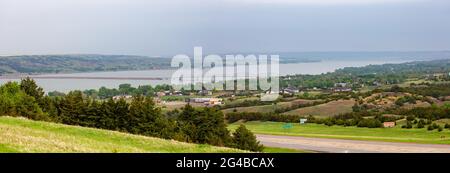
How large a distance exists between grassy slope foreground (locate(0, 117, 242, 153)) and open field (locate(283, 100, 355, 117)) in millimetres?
109887

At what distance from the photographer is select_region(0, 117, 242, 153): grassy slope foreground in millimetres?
17672

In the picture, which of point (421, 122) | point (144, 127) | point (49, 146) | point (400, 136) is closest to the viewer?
point (49, 146)

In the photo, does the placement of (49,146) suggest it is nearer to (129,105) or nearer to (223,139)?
(129,105)

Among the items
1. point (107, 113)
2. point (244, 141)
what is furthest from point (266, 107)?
point (107, 113)


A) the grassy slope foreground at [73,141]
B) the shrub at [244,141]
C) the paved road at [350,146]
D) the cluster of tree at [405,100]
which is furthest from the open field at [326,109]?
the grassy slope foreground at [73,141]

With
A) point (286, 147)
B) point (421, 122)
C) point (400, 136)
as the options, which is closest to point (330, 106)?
point (421, 122)

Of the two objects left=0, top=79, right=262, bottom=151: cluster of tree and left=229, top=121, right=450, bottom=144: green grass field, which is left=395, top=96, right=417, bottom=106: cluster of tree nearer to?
left=229, top=121, right=450, bottom=144: green grass field

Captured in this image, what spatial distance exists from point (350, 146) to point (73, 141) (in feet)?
153

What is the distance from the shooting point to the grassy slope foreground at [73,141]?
17.7 m

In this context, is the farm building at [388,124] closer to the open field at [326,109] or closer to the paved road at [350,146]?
the paved road at [350,146]

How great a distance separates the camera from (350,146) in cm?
6362
